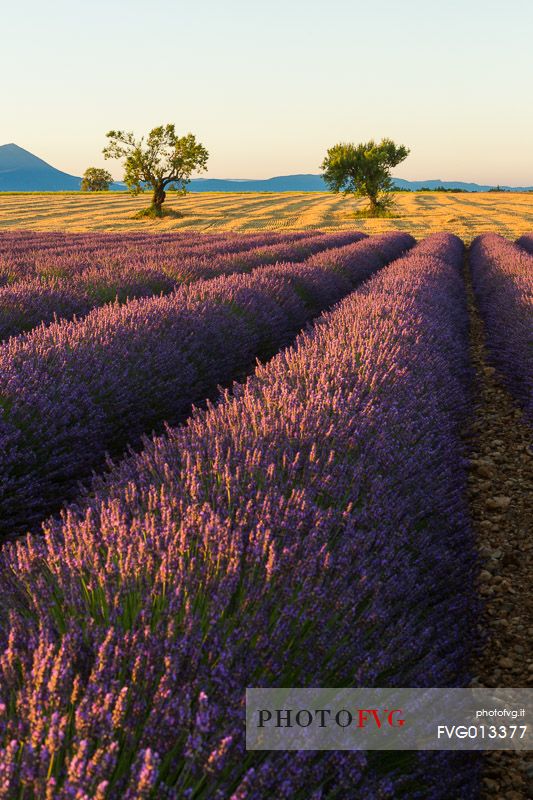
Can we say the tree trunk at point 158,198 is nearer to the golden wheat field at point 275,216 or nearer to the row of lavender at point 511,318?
the golden wheat field at point 275,216

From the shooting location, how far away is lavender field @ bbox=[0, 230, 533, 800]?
97cm

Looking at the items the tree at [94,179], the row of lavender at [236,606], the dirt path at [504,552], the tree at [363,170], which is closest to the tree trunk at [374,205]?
the tree at [363,170]

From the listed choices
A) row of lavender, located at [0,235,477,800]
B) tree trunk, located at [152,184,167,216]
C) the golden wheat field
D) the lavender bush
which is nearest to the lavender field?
row of lavender, located at [0,235,477,800]

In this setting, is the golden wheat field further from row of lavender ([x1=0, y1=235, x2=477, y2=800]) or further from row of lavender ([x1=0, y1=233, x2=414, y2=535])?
row of lavender ([x1=0, y1=235, x2=477, y2=800])

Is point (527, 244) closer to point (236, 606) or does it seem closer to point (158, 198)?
point (236, 606)

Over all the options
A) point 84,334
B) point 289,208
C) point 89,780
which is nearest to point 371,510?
point 89,780

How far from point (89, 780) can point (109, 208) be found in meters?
37.0

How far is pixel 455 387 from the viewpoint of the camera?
3736mm

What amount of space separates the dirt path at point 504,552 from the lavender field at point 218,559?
0.07 m

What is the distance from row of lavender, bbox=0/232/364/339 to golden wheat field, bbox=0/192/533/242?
45.3ft

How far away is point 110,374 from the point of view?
136 inches

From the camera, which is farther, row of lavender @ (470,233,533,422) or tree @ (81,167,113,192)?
tree @ (81,167,113,192)

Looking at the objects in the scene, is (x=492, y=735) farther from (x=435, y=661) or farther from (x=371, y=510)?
(x=371, y=510)

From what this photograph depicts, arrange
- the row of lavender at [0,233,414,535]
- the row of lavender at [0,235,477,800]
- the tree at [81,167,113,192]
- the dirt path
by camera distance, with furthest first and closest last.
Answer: the tree at [81,167,113,192], the row of lavender at [0,233,414,535], the dirt path, the row of lavender at [0,235,477,800]
